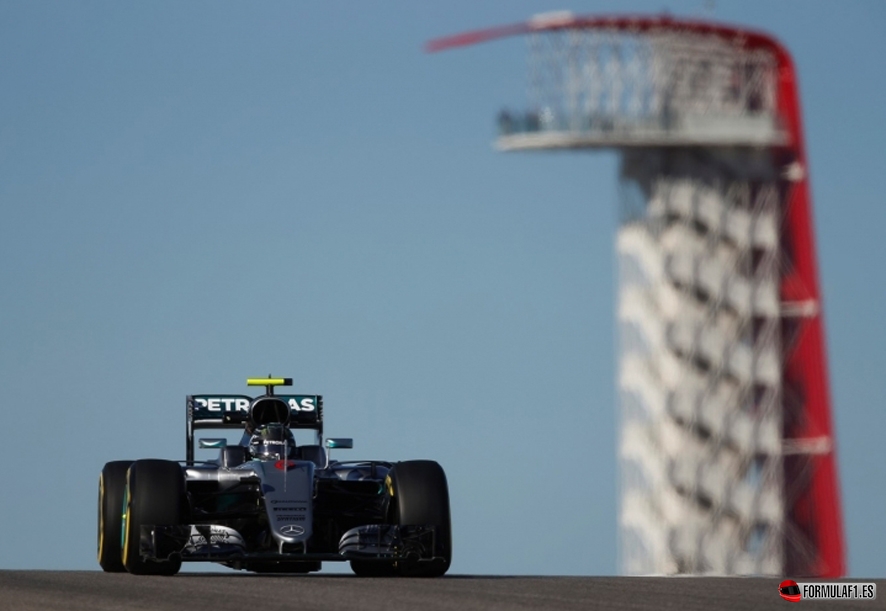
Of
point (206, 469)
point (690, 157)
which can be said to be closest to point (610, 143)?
point (690, 157)

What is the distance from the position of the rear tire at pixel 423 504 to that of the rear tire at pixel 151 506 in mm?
1895

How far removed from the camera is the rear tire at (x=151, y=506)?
20734 millimetres

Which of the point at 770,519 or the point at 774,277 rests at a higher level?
the point at 774,277

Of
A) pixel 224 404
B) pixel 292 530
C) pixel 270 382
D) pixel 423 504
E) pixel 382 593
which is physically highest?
pixel 270 382

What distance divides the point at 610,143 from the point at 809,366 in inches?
450

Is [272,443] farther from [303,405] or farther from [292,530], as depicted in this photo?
[292,530]

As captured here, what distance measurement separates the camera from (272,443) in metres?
22.6

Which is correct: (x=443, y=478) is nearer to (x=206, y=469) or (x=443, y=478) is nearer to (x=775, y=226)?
(x=206, y=469)

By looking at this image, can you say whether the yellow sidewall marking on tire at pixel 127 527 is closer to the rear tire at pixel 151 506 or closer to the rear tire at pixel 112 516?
the rear tire at pixel 151 506

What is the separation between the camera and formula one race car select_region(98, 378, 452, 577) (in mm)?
20719

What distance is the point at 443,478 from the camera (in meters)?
21.5

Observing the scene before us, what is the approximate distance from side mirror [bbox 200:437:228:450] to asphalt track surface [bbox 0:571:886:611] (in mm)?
2198

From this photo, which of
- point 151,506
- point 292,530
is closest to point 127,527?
point 151,506

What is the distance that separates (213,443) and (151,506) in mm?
2411
